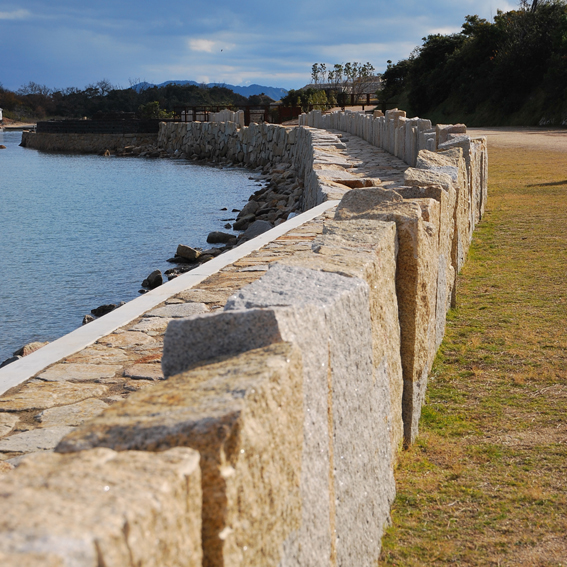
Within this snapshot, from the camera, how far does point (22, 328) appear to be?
358 inches

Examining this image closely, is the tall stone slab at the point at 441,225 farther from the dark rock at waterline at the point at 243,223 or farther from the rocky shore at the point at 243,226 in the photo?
the dark rock at waterline at the point at 243,223

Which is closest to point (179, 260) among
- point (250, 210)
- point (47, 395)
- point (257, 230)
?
point (257, 230)

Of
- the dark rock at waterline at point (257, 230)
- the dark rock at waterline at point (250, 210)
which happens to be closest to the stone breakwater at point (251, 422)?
the dark rock at waterline at point (257, 230)

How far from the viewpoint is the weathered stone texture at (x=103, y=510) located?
93 cm

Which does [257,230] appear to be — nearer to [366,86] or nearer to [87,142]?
[87,142]

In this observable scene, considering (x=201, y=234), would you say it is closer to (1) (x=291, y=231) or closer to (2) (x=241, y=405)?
(1) (x=291, y=231)

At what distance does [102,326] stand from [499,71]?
3487cm

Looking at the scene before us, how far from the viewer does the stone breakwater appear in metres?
1.09

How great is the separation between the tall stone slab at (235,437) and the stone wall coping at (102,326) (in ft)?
8.05

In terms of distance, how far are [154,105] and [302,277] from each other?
56.6 meters

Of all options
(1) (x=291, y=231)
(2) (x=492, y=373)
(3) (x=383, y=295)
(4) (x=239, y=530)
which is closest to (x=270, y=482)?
(4) (x=239, y=530)

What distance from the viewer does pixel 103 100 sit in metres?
86.2

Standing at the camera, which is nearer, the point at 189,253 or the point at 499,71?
the point at 189,253

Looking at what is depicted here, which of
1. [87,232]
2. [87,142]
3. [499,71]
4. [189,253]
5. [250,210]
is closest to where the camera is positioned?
[189,253]
